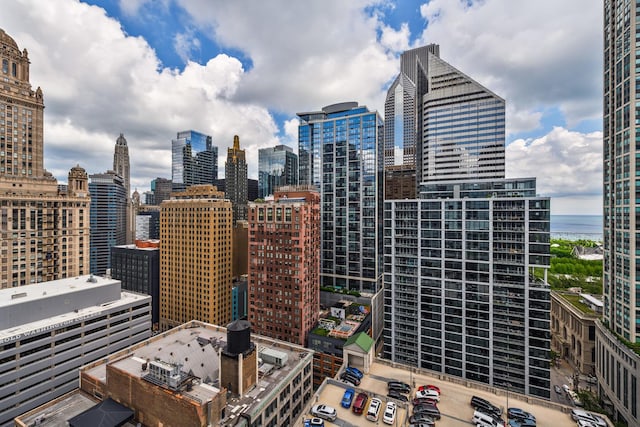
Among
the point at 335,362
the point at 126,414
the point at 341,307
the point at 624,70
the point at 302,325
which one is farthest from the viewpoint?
the point at 341,307

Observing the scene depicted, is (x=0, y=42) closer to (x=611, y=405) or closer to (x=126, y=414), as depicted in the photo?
(x=126, y=414)

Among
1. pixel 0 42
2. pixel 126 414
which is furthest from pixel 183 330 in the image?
pixel 0 42

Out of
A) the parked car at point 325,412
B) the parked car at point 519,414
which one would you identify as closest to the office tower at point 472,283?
the parked car at point 519,414

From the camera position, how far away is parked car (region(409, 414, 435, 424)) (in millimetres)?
37031

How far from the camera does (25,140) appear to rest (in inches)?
3915

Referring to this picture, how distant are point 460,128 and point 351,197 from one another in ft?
215

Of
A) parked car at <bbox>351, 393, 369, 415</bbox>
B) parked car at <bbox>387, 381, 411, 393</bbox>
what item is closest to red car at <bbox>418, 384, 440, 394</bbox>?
parked car at <bbox>387, 381, 411, 393</bbox>

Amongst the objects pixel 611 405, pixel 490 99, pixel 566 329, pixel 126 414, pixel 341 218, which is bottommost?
pixel 611 405

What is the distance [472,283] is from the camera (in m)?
74.1

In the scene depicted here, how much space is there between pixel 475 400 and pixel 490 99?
139m

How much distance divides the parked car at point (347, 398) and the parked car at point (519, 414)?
22241 mm

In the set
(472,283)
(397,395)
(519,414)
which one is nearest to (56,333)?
(397,395)

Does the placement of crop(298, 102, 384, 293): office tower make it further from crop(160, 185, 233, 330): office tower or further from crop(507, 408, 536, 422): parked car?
crop(507, 408, 536, 422): parked car

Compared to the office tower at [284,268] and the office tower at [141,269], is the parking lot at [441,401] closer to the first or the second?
the office tower at [284,268]
